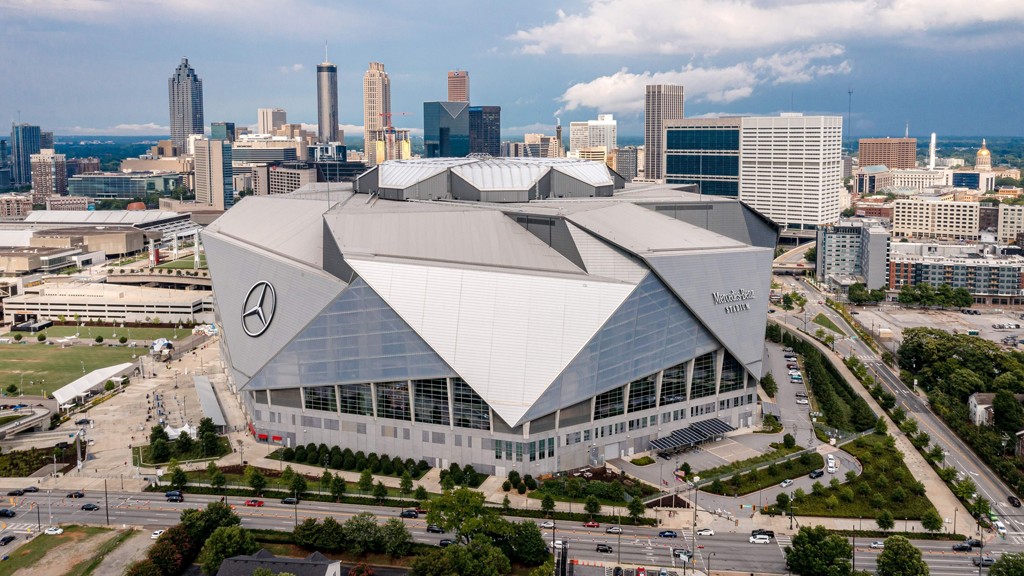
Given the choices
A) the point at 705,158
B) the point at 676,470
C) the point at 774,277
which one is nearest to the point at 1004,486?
the point at 676,470

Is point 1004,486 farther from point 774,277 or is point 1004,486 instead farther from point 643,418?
point 774,277

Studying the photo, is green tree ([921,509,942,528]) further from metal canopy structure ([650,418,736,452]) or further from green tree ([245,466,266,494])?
green tree ([245,466,266,494])

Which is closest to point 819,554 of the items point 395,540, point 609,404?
point 609,404

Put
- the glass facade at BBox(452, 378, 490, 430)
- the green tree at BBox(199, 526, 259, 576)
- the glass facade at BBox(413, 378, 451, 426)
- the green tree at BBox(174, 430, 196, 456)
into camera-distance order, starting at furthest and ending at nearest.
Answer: the green tree at BBox(174, 430, 196, 456) → the glass facade at BBox(413, 378, 451, 426) → the glass facade at BBox(452, 378, 490, 430) → the green tree at BBox(199, 526, 259, 576)

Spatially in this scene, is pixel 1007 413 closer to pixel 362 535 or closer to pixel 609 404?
pixel 609 404

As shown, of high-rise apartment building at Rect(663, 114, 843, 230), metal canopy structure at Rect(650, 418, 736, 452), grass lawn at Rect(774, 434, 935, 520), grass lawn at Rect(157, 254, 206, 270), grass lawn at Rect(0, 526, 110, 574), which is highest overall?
high-rise apartment building at Rect(663, 114, 843, 230)

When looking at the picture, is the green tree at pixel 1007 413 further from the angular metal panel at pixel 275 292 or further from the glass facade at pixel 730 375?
the angular metal panel at pixel 275 292

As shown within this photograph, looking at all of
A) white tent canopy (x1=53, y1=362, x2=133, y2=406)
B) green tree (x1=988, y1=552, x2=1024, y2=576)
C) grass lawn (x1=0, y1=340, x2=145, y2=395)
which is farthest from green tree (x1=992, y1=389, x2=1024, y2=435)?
grass lawn (x1=0, y1=340, x2=145, y2=395)
